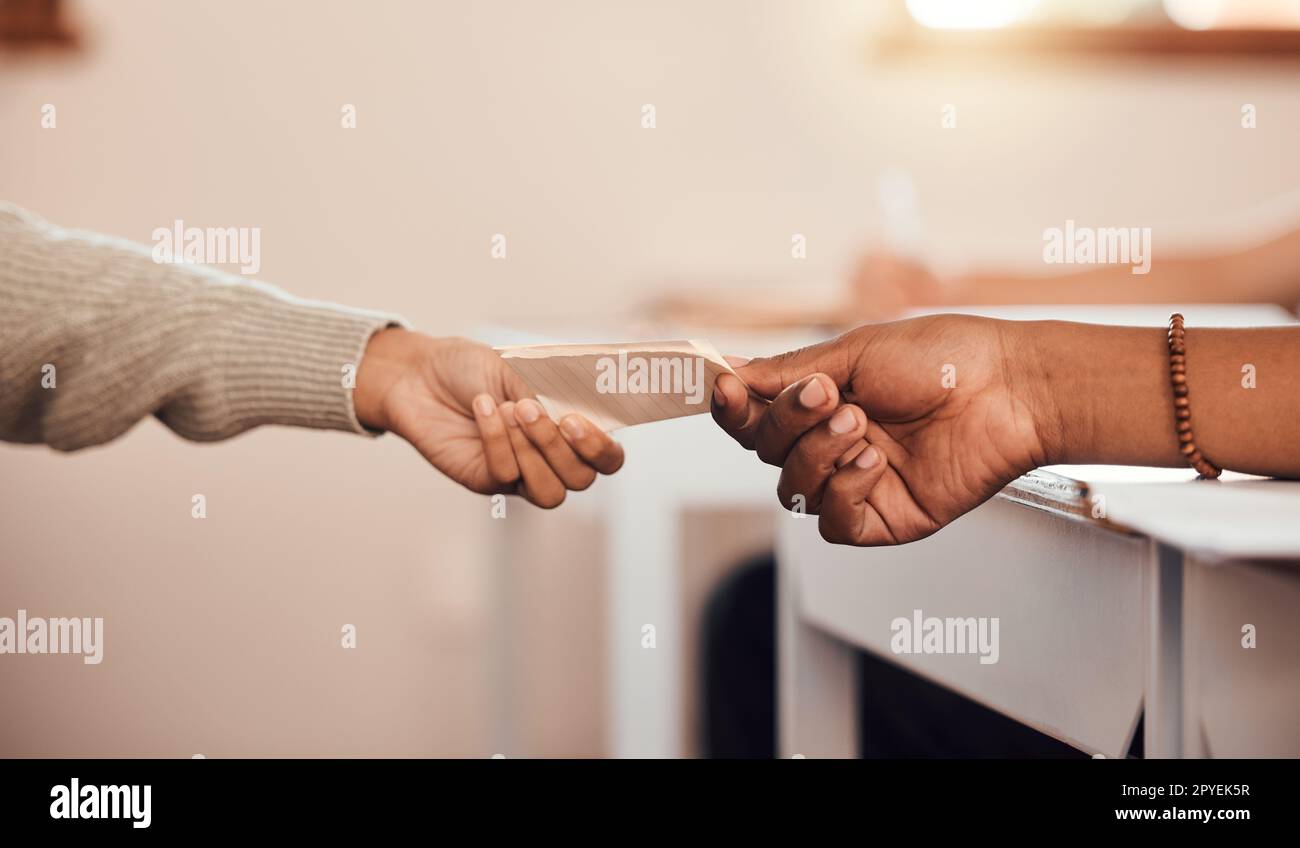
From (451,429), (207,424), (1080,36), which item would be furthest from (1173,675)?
(1080,36)

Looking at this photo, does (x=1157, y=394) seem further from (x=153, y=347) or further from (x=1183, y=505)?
(x=153, y=347)

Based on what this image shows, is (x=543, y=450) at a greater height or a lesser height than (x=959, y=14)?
lesser

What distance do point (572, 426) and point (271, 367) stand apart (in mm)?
236

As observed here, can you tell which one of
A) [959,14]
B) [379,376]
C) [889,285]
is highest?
[959,14]

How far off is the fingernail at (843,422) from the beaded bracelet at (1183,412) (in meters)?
0.16

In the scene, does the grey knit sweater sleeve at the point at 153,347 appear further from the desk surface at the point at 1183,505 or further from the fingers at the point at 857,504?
the desk surface at the point at 1183,505

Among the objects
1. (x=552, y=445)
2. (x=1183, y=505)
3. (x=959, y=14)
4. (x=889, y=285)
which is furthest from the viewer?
(x=959, y=14)

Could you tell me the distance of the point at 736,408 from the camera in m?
0.58

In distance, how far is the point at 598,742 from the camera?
1.98m

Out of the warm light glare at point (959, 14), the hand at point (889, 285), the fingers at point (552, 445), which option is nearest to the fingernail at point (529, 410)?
the fingers at point (552, 445)

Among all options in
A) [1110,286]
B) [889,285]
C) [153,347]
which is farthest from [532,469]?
[1110,286]

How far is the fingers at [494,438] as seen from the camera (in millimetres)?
666

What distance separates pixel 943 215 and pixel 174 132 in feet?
4.36
